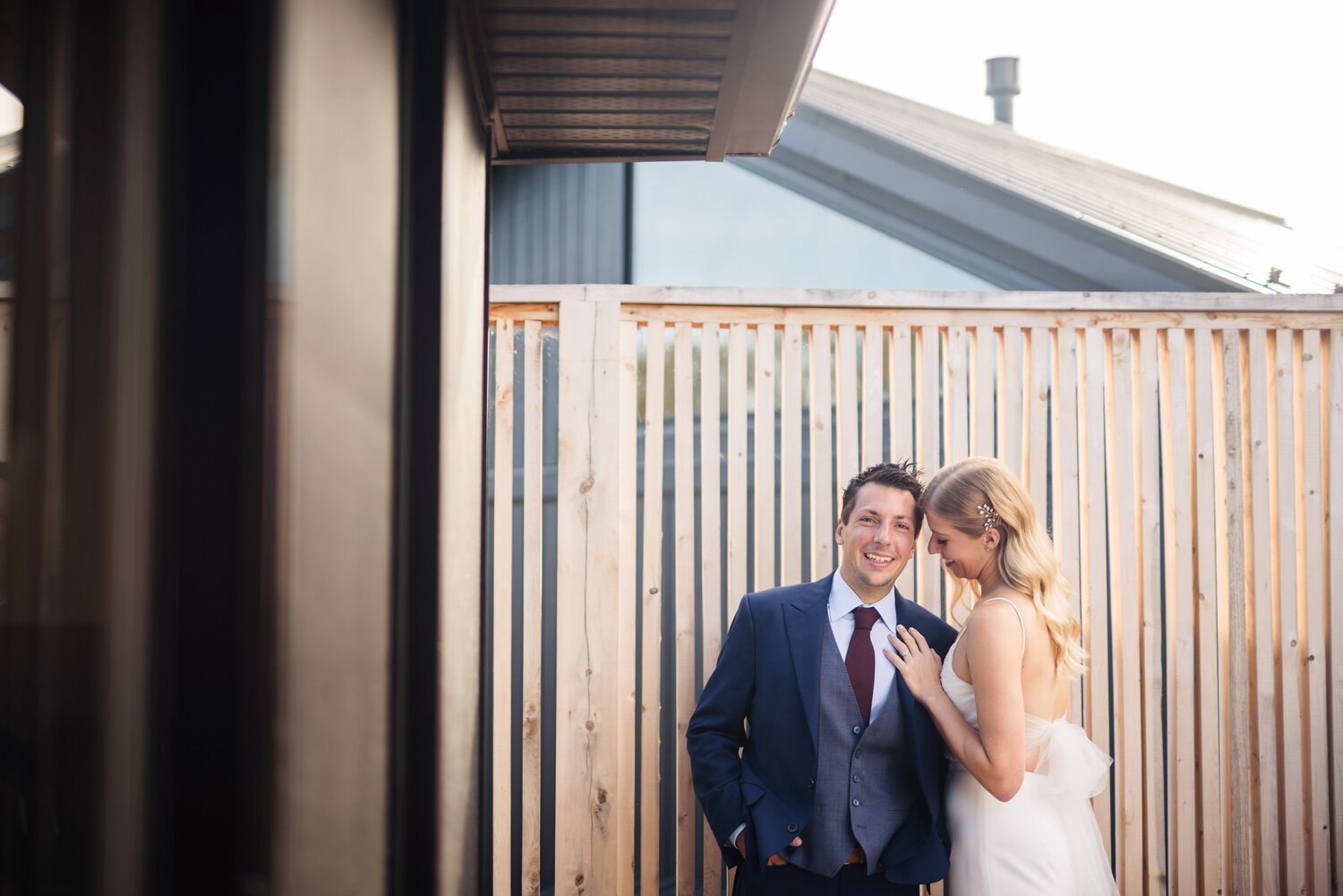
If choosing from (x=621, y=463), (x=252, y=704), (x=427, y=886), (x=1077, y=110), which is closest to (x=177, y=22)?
(x=252, y=704)

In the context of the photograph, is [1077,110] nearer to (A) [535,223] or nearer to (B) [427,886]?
(A) [535,223]

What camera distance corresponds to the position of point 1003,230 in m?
4.29

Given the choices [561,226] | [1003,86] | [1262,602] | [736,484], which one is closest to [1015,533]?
[736,484]

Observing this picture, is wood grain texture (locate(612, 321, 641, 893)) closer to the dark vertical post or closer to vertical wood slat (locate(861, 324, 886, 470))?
vertical wood slat (locate(861, 324, 886, 470))

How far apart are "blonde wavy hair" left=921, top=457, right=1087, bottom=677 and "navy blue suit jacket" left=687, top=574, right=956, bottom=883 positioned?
0.37 m

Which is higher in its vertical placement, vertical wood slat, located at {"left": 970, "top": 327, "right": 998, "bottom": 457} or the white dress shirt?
vertical wood slat, located at {"left": 970, "top": 327, "right": 998, "bottom": 457}

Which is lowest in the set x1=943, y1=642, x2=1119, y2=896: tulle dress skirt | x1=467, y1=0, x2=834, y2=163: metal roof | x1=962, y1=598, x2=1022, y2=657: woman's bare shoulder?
x1=943, y1=642, x2=1119, y2=896: tulle dress skirt

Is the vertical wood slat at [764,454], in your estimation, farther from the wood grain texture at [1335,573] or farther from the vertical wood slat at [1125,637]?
the wood grain texture at [1335,573]

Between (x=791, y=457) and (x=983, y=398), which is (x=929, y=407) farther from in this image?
(x=791, y=457)

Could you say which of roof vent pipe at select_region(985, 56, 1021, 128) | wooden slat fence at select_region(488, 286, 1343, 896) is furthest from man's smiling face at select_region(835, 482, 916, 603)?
roof vent pipe at select_region(985, 56, 1021, 128)

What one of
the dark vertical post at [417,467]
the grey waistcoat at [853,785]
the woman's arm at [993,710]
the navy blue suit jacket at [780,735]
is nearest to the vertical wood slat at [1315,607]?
the navy blue suit jacket at [780,735]

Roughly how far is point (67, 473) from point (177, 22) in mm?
317

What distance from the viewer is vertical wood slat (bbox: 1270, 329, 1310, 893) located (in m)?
3.22

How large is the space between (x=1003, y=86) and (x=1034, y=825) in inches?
208
